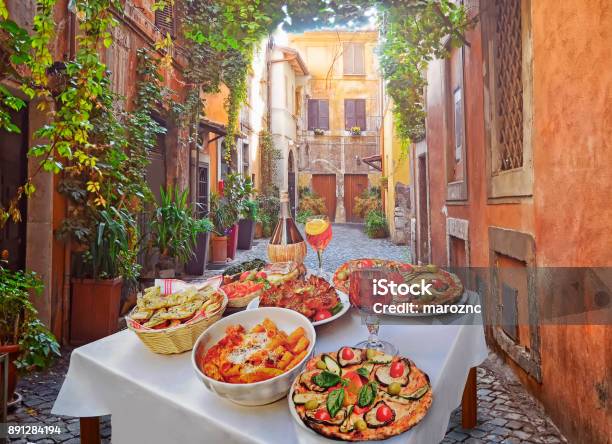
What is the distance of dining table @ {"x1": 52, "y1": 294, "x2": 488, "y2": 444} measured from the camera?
0.89 meters

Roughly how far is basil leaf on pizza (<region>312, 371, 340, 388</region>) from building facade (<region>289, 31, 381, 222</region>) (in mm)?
15495

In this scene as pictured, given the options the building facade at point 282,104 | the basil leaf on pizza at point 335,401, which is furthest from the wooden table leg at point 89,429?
the building facade at point 282,104

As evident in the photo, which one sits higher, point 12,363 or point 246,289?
point 246,289

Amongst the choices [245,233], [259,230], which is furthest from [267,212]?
[245,233]

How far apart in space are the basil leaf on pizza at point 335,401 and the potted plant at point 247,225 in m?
7.37

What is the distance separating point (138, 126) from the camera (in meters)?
4.24

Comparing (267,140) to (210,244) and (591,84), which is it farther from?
(591,84)

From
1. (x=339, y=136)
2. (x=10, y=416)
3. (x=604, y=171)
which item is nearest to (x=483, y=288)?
(x=604, y=171)

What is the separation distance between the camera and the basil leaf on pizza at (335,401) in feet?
2.68

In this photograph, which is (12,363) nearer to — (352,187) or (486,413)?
(486,413)

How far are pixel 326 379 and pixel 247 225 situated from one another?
761cm

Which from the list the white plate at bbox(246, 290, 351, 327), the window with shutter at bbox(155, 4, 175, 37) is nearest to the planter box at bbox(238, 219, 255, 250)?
the window with shutter at bbox(155, 4, 175, 37)

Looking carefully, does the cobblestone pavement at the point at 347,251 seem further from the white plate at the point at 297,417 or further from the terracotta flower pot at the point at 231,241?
the white plate at the point at 297,417

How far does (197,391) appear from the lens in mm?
1020
